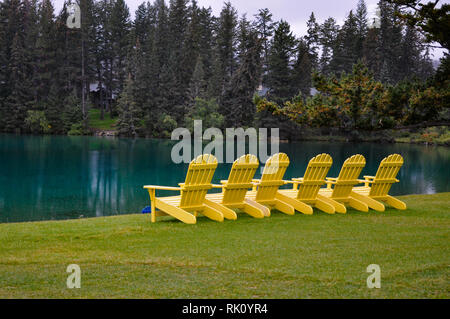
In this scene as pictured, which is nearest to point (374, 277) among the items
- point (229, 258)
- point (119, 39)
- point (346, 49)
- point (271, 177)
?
point (229, 258)

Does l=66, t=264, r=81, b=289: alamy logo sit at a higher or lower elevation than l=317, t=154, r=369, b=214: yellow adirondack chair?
lower

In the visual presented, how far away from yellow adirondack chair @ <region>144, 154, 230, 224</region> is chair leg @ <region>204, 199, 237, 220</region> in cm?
2

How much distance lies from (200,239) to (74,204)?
836 cm

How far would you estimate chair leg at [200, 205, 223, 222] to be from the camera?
7895mm

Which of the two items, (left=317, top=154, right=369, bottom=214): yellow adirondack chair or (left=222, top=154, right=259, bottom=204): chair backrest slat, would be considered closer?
(left=222, top=154, right=259, bottom=204): chair backrest slat

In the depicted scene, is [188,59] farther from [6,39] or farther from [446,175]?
[446,175]

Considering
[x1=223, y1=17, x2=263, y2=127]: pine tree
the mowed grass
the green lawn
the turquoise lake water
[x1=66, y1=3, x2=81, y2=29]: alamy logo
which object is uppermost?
[x1=66, y1=3, x2=81, y2=29]: alamy logo

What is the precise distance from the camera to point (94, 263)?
5.13 metres

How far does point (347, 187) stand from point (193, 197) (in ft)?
10.7

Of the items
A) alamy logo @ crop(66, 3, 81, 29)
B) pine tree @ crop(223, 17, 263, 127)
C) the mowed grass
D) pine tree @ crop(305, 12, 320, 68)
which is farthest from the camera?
pine tree @ crop(305, 12, 320, 68)

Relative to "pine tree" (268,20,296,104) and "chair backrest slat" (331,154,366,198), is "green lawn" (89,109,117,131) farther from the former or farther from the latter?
"chair backrest slat" (331,154,366,198)

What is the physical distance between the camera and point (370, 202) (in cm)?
959

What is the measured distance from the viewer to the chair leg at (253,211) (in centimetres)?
835

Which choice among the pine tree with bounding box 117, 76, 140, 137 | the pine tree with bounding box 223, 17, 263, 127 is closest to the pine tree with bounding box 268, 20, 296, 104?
the pine tree with bounding box 223, 17, 263, 127
